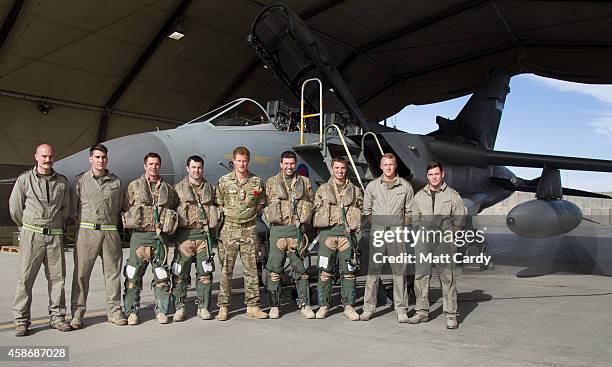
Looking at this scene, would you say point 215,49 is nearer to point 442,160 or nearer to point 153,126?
point 153,126

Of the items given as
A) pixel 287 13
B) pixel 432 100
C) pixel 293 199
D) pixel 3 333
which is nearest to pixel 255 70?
pixel 432 100

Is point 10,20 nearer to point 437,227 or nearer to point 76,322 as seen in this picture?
point 76,322

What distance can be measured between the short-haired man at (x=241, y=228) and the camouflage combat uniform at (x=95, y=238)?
1005 mm

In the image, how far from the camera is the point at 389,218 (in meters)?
5.27

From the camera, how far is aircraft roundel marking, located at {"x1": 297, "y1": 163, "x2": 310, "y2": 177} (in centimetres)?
698

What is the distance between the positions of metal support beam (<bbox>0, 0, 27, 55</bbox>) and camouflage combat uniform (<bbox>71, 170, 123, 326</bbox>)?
9342 mm

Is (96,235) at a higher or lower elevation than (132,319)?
higher

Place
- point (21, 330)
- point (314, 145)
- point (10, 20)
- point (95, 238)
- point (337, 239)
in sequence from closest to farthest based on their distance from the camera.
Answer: point (21, 330), point (95, 238), point (337, 239), point (314, 145), point (10, 20)

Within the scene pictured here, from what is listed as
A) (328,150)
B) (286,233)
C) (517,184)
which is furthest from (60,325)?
(517,184)

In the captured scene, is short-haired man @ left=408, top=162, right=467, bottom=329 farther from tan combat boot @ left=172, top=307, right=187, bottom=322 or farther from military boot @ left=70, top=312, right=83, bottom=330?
military boot @ left=70, top=312, right=83, bottom=330

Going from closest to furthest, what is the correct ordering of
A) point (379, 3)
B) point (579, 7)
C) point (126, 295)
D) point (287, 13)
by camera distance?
1. point (126, 295)
2. point (287, 13)
3. point (579, 7)
4. point (379, 3)

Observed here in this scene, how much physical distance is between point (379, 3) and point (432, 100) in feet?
24.0

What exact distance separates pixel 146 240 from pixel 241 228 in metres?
0.94

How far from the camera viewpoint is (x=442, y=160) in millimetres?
9586
